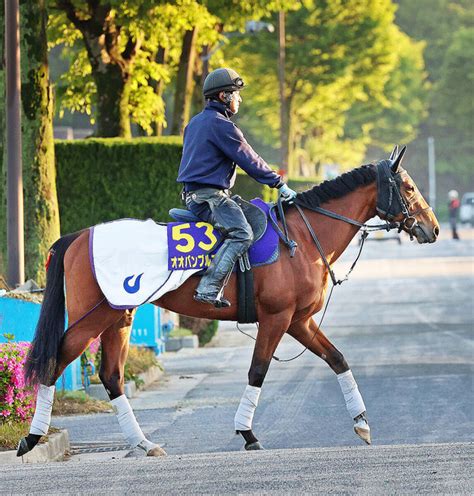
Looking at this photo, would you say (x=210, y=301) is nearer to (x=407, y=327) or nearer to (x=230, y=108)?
(x=230, y=108)

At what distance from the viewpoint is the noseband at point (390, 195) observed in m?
12.8

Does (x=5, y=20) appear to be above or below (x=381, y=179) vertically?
above

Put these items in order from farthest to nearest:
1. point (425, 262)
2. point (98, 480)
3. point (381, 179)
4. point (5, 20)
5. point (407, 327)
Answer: point (425, 262), point (407, 327), point (5, 20), point (381, 179), point (98, 480)

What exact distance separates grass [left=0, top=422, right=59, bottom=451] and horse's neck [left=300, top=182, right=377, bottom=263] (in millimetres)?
2719

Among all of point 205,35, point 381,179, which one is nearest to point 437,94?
point 205,35

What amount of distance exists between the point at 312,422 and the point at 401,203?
8.53 feet

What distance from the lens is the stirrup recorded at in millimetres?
11719

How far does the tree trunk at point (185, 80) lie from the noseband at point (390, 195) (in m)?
23.5

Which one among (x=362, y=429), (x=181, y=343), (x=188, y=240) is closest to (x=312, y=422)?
(x=362, y=429)

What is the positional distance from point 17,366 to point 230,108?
2751mm

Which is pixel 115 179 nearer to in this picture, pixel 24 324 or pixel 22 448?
pixel 24 324

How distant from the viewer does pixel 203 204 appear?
39.6 feet

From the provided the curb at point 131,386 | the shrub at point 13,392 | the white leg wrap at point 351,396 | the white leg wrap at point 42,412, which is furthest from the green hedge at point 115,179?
the white leg wrap at point 42,412

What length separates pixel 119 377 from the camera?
12.1m
